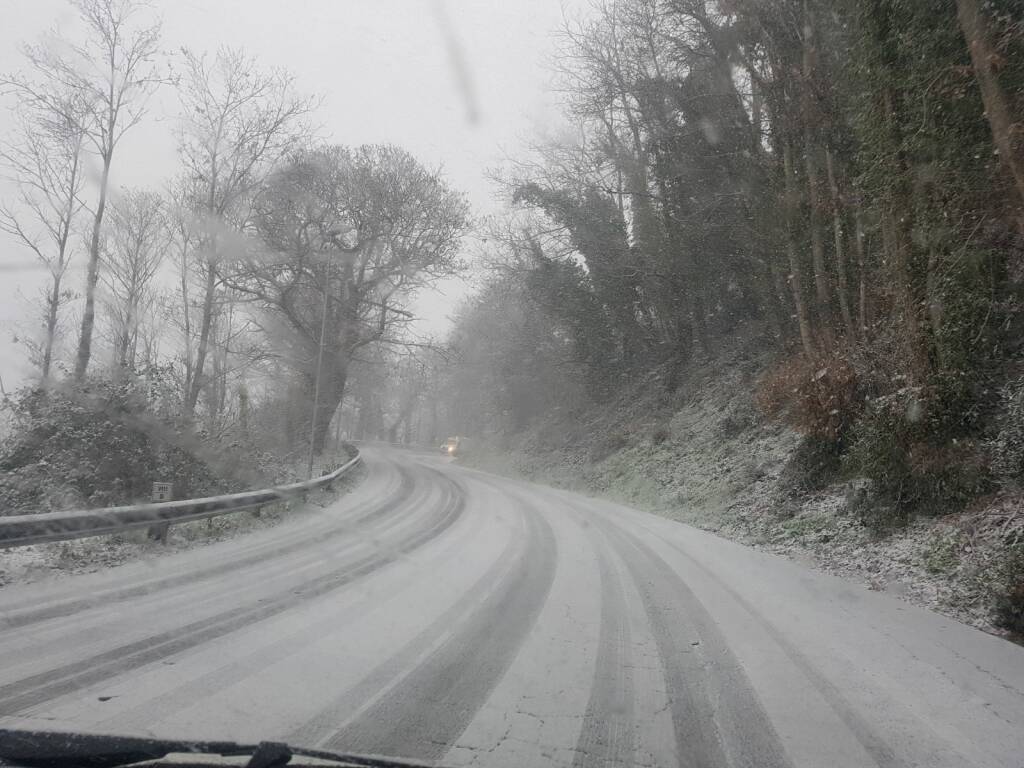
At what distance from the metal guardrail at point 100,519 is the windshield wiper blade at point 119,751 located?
492 centimetres

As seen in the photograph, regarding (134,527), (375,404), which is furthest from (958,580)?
(375,404)

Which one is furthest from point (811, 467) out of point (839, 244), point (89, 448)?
point (89, 448)

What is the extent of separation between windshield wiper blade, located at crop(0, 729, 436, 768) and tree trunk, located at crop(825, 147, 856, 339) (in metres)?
12.2

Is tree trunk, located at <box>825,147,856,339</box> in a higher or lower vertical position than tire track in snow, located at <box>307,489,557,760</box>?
higher

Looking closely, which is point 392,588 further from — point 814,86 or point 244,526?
point 814,86

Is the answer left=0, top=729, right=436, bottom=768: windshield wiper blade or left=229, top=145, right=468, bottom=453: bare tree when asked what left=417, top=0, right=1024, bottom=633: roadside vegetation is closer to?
left=229, top=145, right=468, bottom=453: bare tree

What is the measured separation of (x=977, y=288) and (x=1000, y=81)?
92.1 inches

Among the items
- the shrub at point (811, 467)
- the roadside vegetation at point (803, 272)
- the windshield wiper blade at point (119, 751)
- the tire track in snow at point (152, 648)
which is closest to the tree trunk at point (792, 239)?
the roadside vegetation at point (803, 272)

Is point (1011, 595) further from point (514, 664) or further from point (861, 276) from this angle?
point (861, 276)

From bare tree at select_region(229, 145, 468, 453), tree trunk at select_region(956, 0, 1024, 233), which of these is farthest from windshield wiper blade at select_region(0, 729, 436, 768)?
bare tree at select_region(229, 145, 468, 453)

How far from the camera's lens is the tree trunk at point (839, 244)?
12.3m

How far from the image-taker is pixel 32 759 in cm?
226

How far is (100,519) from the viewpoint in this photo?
751 cm

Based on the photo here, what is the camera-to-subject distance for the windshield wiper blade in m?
2.29
